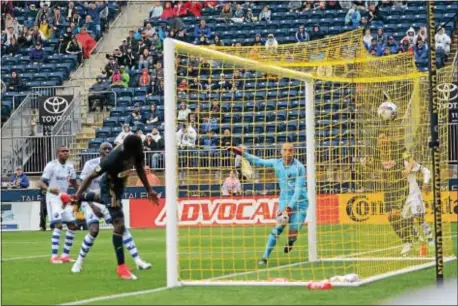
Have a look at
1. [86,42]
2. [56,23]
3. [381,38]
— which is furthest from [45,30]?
[381,38]

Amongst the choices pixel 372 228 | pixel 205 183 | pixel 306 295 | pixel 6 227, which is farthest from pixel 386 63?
pixel 6 227

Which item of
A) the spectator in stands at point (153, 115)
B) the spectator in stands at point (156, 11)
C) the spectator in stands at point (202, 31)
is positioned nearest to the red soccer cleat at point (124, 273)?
the spectator in stands at point (153, 115)

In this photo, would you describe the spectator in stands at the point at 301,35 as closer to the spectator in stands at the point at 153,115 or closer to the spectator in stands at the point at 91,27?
the spectator in stands at the point at 153,115

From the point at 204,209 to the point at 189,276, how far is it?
568 inches

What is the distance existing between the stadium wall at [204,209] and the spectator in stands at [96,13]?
10.1 m

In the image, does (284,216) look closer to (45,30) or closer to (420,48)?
(420,48)

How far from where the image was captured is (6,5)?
152 ft

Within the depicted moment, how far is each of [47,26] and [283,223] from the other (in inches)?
1101

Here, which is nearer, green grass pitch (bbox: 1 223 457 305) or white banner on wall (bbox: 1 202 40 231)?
green grass pitch (bbox: 1 223 457 305)

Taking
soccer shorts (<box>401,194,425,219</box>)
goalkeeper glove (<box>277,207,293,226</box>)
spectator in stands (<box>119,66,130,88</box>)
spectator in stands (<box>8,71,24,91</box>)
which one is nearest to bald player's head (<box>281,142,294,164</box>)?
goalkeeper glove (<box>277,207,293,226</box>)

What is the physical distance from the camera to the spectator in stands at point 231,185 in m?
29.7

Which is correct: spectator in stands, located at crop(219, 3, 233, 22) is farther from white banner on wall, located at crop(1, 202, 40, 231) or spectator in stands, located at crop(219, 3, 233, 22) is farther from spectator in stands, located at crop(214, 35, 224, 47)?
white banner on wall, located at crop(1, 202, 40, 231)

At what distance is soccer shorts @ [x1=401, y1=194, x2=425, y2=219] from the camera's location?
2019 cm

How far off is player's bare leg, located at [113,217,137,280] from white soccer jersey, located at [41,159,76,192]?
452 centimetres
